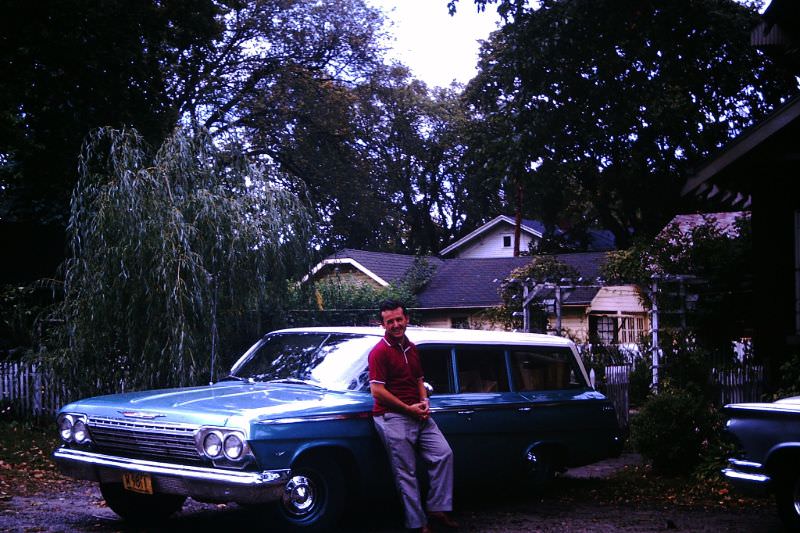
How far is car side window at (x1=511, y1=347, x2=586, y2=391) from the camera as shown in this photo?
32.1ft

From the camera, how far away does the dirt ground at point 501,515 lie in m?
8.22

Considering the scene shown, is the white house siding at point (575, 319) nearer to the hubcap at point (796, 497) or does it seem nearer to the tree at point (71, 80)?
the tree at point (71, 80)

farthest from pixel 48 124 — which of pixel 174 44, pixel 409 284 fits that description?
pixel 409 284

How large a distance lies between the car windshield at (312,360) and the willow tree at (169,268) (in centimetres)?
403

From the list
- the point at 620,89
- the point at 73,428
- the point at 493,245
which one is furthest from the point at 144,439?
the point at 493,245

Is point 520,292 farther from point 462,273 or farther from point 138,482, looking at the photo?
point 462,273

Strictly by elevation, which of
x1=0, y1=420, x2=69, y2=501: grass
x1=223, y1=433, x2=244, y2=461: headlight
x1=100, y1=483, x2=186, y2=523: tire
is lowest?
x1=0, y1=420, x2=69, y2=501: grass

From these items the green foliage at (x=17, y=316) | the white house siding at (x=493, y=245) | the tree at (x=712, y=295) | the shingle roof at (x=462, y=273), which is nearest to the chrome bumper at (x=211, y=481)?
the green foliage at (x=17, y=316)

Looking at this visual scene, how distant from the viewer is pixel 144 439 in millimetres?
7508

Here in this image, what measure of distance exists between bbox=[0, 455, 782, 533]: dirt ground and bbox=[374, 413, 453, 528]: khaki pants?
0.50 meters

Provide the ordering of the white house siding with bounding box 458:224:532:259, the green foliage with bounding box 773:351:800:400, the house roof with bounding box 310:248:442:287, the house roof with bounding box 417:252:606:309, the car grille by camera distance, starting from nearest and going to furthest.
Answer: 1. the car grille
2. the green foliage with bounding box 773:351:800:400
3. the house roof with bounding box 417:252:606:309
4. the house roof with bounding box 310:248:442:287
5. the white house siding with bounding box 458:224:532:259

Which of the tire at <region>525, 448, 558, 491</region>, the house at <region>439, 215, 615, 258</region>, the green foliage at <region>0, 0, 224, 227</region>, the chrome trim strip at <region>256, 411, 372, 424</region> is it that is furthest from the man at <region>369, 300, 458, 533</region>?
the house at <region>439, 215, 615, 258</region>

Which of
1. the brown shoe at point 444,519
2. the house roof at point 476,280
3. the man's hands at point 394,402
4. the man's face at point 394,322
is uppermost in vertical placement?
the house roof at point 476,280

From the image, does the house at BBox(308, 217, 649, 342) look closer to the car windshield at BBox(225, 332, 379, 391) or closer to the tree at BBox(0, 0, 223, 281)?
the tree at BBox(0, 0, 223, 281)
